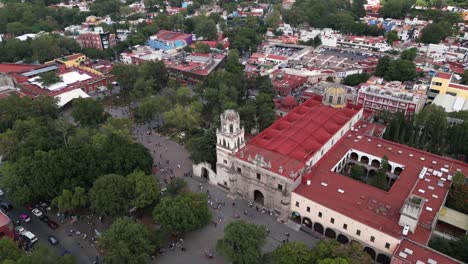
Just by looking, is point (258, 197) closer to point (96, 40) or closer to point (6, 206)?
point (6, 206)

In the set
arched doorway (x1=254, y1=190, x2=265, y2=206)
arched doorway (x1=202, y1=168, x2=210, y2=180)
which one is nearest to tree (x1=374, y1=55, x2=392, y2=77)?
arched doorway (x1=254, y1=190, x2=265, y2=206)

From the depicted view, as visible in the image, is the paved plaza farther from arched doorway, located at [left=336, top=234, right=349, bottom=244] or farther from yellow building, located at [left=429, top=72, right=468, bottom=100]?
yellow building, located at [left=429, top=72, right=468, bottom=100]

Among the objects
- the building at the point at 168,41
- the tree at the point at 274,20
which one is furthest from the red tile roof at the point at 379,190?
the tree at the point at 274,20

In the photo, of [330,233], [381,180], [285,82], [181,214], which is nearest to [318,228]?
[330,233]

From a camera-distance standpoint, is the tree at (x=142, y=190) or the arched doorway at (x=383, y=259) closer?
the arched doorway at (x=383, y=259)

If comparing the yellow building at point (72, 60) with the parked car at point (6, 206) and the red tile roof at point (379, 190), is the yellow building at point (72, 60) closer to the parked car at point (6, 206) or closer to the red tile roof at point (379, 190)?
the parked car at point (6, 206)

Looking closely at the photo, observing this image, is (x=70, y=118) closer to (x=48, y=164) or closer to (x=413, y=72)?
(x=48, y=164)

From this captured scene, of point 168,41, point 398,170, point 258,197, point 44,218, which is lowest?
point 44,218
